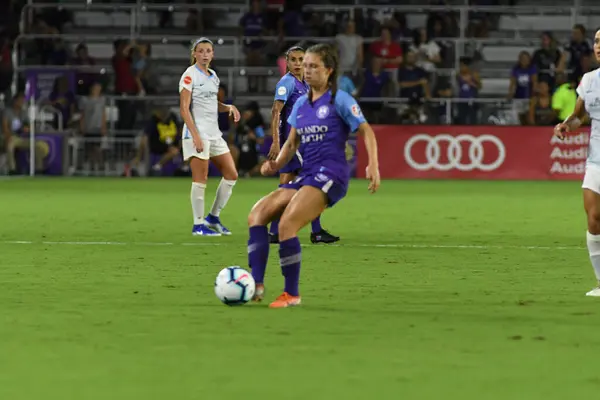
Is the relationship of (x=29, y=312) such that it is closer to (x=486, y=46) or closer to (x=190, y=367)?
(x=190, y=367)

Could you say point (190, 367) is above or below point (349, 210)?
above

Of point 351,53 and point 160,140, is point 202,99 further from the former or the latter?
point 351,53

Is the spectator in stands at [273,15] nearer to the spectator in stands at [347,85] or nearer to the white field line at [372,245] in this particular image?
the spectator in stands at [347,85]

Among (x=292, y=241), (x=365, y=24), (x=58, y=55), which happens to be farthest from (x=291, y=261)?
(x=365, y=24)

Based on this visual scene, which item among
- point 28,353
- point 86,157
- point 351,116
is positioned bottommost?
point 86,157

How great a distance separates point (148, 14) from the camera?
35719mm

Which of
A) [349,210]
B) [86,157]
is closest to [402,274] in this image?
[349,210]

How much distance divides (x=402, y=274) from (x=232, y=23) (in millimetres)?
25014

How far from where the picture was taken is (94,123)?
31531 millimetres

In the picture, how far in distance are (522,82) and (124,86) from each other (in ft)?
30.3

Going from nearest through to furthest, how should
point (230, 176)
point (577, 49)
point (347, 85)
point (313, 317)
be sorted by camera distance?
point (313, 317) < point (230, 176) < point (347, 85) < point (577, 49)

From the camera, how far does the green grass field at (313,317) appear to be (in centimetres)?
619

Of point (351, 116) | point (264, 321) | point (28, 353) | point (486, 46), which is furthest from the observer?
point (486, 46)

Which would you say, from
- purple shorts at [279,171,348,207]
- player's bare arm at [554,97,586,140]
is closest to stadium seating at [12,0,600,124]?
player's bare arm at [554,97,586,140]
